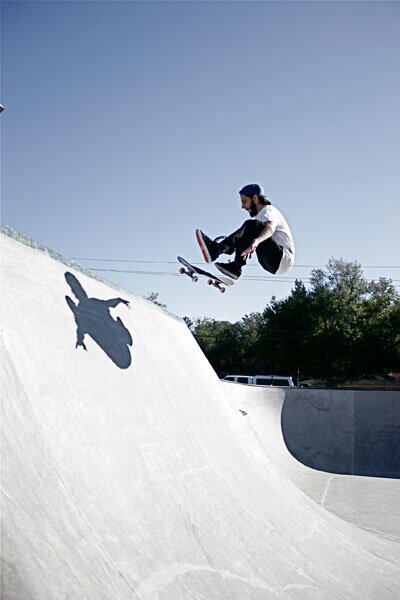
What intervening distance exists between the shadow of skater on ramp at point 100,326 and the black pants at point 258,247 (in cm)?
165

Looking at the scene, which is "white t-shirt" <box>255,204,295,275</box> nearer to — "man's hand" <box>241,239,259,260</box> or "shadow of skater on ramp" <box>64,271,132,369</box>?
"man's hand" <box>241,239,259,260</box>

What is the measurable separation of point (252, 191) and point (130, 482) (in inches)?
148

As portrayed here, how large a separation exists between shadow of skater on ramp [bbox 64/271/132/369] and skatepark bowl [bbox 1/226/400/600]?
0.02 m

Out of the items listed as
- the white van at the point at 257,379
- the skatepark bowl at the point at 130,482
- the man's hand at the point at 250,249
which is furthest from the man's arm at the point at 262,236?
the white van at the point at 257,379

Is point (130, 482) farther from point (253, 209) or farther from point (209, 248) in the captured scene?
point (253, 209)

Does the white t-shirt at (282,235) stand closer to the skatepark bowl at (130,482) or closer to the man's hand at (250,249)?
the man's hand at (250,249)

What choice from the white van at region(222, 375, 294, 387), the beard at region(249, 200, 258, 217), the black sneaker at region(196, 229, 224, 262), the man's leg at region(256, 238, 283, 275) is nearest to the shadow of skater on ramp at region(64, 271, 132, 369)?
the black sneaker at region(196, 229, 224, 262)

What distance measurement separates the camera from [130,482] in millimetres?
2564

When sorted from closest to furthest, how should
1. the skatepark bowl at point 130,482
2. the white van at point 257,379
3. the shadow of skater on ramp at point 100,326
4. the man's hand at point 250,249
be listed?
1. the skatepark bowl at point 130,482
2. the shadow of skater on ramp at point 100,326
3. the man's hand at point 250,249
4. the white van at point 257,379

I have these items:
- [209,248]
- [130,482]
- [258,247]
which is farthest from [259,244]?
[130,482]

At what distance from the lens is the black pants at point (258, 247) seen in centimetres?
508

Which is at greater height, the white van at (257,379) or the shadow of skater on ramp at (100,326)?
the shadow of skater on ramp at (100,326)

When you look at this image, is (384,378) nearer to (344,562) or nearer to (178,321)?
(178,321)

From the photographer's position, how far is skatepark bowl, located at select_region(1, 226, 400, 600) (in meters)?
1.84
